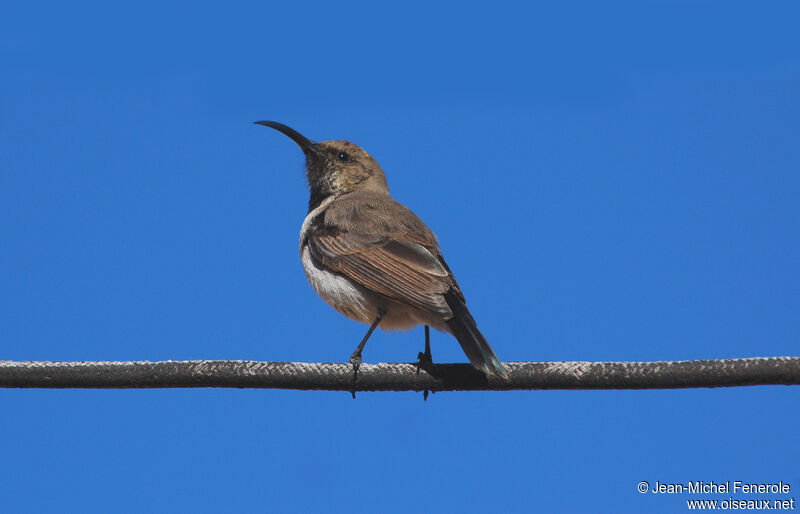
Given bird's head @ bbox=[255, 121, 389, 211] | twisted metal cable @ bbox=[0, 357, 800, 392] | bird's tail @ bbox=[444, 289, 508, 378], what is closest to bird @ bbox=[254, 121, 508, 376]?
bird's tail @ bbox=[444, 289, 508, 378]

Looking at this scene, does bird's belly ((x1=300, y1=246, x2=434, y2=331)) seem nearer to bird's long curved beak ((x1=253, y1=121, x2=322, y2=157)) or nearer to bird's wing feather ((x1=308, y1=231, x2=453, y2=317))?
bird's wing feather ((x1=308, y1=231, x2=453, y2=317))

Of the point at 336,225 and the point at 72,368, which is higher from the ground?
the point at 336,225

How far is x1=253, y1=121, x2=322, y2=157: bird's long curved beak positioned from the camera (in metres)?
8.01

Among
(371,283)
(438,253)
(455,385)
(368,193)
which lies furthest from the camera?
(368,193)

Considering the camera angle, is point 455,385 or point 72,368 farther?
point 455,385

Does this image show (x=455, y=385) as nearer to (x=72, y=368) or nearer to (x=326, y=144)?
(x=72, y=368)

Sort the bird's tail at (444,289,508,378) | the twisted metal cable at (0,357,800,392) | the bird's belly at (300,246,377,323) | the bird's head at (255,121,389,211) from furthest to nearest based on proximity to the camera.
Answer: the bird's head at (255,121,389,211)
the bird's belly at (300,246,377,323)
the bird's tail at (444,289,508,378)
the twisted metal cable at (0,357,800,392)

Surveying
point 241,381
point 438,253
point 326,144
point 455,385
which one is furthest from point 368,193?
point 241,381

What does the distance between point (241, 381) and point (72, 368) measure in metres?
0.82

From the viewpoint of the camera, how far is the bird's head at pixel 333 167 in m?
7.89

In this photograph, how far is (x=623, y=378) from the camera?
12.2 ft

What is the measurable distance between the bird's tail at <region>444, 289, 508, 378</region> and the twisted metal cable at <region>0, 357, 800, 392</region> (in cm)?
15

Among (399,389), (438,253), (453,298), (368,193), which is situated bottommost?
Result: (399,389)

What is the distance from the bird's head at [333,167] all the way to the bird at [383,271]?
0.21 metres
